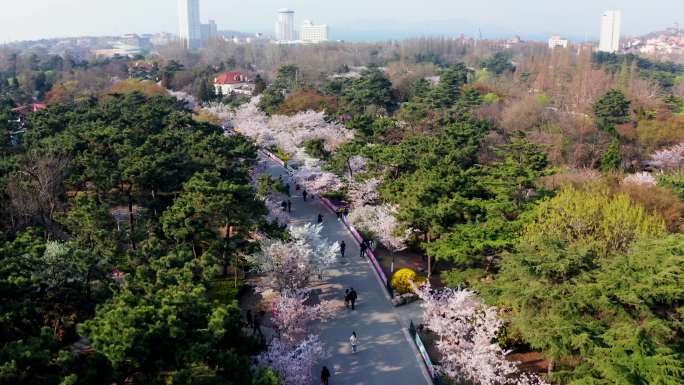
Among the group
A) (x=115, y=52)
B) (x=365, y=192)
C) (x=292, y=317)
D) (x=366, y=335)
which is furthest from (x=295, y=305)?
(x=115, y=52)

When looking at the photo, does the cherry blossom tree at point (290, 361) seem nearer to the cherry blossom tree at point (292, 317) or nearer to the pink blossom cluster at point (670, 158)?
the cherry blossom tree at point (292, 317)

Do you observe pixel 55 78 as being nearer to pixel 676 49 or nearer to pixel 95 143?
pixel 95 143

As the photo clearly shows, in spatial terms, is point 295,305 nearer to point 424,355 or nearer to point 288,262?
point 288,262

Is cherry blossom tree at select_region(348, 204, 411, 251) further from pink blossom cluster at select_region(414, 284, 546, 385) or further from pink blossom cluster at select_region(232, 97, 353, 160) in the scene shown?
pink blossom cluster at select_region(232, 97, 353, 160)

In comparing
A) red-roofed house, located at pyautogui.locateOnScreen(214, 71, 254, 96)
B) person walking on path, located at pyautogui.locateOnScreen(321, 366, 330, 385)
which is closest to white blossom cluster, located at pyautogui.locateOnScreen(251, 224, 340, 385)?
person walking on path, located at pyautogui.locateOnScreen(321, 366, 330, 385)

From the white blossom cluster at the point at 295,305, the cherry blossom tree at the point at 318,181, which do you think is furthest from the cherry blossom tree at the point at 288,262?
the cherry blossom tree at the point at 318,181
